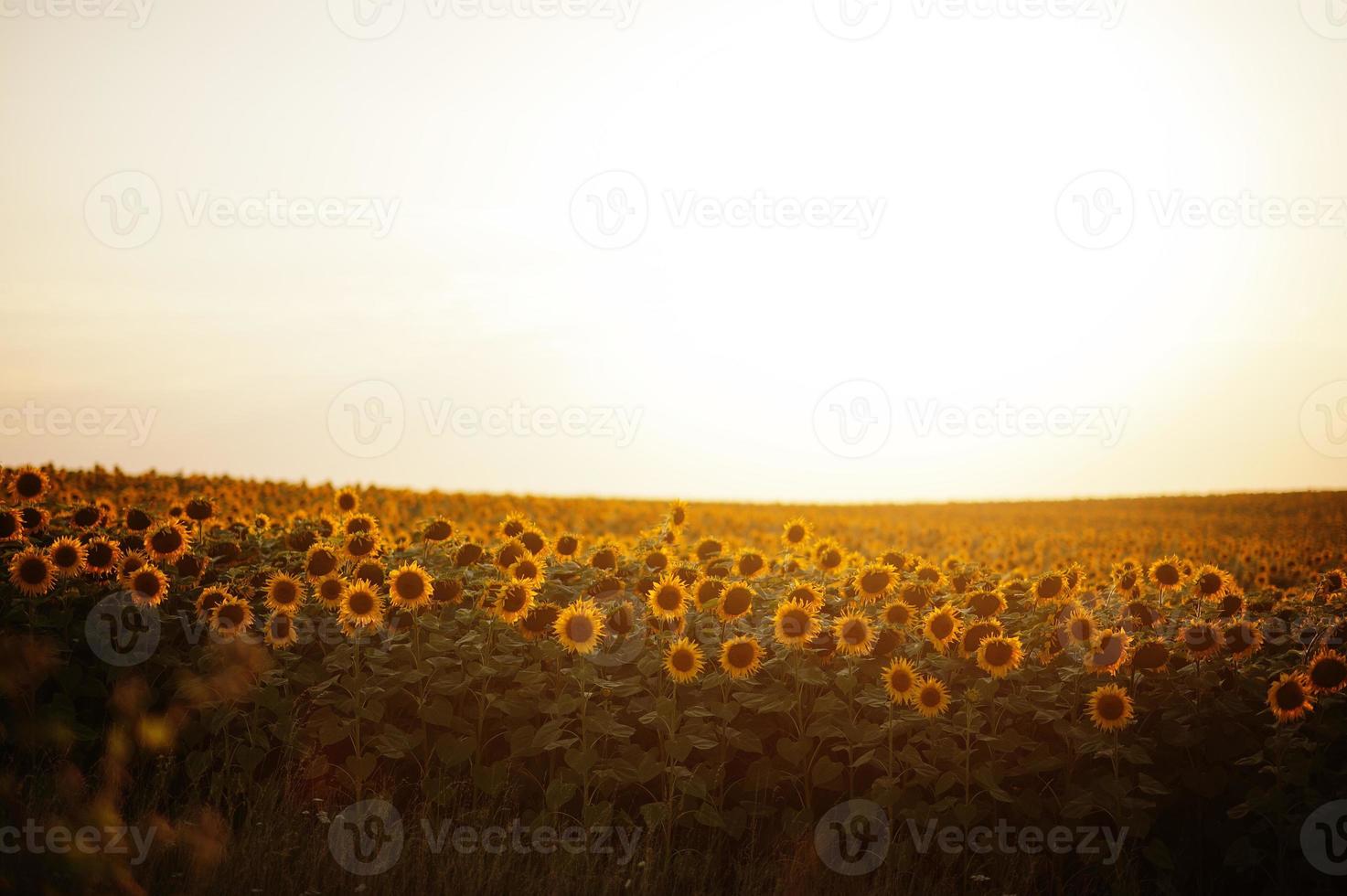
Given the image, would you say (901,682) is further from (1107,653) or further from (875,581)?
(1107,653)

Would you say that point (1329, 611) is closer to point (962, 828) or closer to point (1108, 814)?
point (1108, 814)

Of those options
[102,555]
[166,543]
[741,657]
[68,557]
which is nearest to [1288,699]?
[741,657]

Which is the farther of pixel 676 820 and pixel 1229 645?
pixel 1229 645

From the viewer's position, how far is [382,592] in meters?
8.71

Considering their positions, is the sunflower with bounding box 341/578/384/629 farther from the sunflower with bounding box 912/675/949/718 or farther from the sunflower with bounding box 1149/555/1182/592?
the sunflower with bounding box 1149/555/1182/592

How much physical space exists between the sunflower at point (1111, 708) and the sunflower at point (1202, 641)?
3.66ft

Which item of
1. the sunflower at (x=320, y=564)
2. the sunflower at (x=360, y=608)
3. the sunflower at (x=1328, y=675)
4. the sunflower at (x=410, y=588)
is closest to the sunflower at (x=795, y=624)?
the sunflower at (x=410, y=588)

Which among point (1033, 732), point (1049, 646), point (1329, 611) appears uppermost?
point (1329, 611)

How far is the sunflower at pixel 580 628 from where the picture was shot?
26.0 ft

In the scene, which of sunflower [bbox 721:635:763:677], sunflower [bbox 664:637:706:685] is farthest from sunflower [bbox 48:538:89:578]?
sunflower [bbox 721:635:763:677]

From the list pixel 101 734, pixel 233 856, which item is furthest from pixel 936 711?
pixel 101 734

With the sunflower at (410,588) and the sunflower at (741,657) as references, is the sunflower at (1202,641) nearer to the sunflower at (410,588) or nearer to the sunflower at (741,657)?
the sunflower at (741,657)

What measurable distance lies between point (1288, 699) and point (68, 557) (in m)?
10.5

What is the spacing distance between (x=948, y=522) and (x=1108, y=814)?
1576 inches
